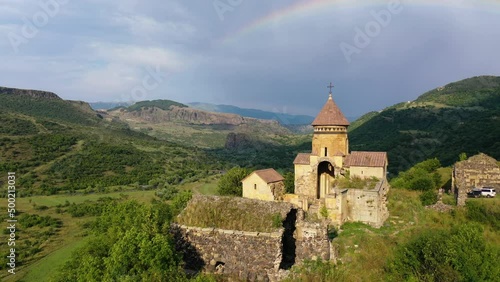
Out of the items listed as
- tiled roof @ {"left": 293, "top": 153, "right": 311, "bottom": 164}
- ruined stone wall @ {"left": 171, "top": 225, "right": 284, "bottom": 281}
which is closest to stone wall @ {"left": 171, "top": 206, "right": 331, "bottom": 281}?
ruined stone wall @ {"left": 171, "top": 225, "right": 284, "bottom": 281}

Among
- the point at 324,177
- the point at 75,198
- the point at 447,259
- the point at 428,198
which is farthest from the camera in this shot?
the point at 75,198

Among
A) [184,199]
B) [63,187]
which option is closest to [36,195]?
[63,187]

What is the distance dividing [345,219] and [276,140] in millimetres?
147019

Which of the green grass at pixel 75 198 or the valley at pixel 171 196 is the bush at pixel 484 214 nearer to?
the valley at pixel 171 196

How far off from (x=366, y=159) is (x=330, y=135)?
10.7ft

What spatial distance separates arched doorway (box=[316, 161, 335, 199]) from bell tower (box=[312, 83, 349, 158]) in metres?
0.95

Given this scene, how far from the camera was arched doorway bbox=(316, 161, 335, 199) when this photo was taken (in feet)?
85.8

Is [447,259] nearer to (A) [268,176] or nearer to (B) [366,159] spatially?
(B) [366,159]

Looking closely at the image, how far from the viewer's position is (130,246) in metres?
14.0

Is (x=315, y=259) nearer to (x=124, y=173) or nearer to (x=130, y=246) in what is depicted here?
(x=130, y=246)

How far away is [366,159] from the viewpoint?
24.1m

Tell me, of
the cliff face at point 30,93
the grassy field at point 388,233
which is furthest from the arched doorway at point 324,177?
the cliff face at point 30,93

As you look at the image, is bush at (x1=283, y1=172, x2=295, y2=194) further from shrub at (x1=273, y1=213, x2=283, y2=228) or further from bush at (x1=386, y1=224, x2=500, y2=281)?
bush at (x1=386, y1=224, x2=500, y2=281)

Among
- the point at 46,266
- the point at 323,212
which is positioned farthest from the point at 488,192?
the point at 46,266
